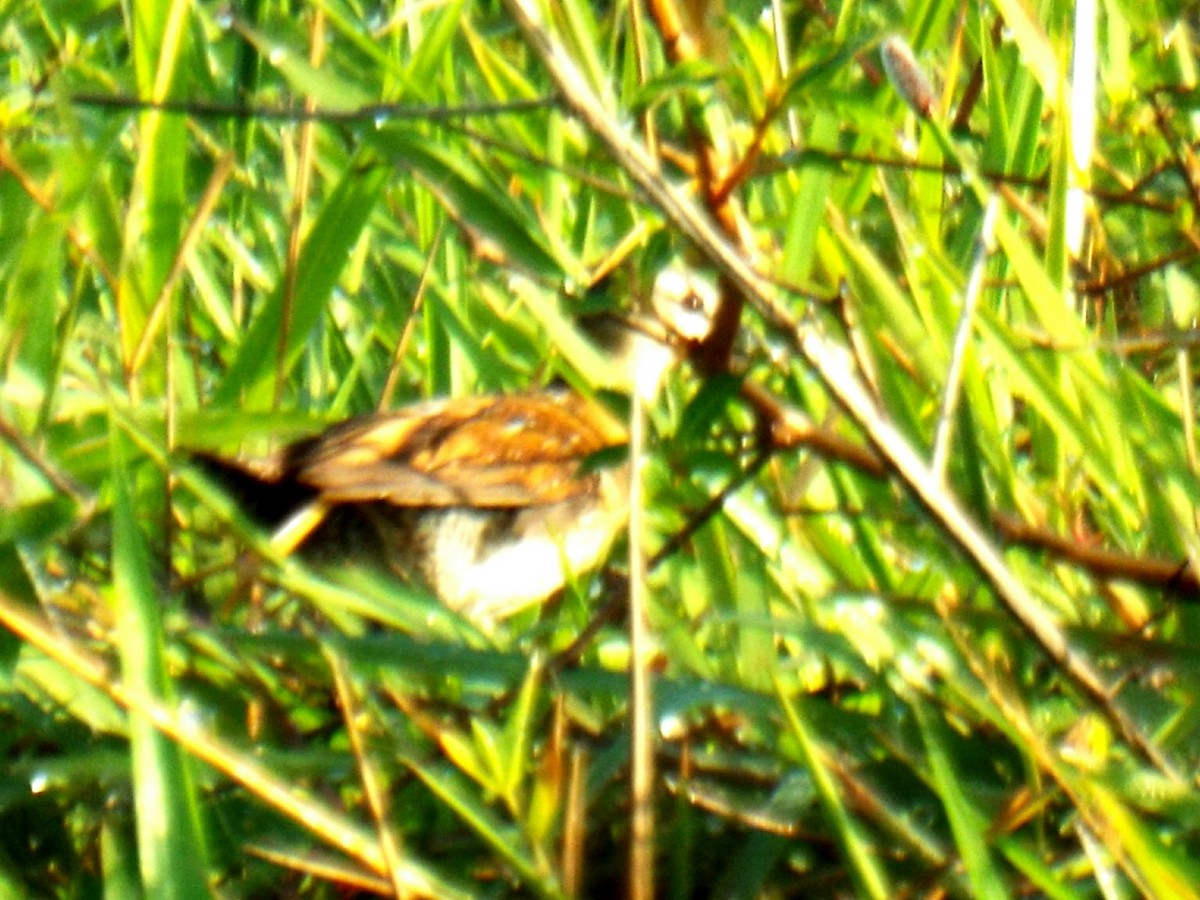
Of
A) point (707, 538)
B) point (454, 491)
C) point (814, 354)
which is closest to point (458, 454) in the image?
point (454, 491)

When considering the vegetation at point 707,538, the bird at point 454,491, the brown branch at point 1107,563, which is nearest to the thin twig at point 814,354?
the vegetation at point 707,538

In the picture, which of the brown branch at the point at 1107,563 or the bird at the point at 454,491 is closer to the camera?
the brown branch at the point at 1107,563

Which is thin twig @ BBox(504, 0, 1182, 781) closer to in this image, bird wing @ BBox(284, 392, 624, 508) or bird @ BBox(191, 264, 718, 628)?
bird @ BBox(191, 264, 718, 628)

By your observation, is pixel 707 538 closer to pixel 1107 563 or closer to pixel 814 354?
pixel 1107 563

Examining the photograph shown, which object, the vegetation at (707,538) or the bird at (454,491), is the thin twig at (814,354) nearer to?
the vegetation at (707,538)

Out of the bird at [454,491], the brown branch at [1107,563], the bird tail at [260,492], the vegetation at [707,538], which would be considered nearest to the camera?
the vegetation at [707,538]

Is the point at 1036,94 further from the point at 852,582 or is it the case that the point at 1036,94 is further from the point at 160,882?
the point at 160,882

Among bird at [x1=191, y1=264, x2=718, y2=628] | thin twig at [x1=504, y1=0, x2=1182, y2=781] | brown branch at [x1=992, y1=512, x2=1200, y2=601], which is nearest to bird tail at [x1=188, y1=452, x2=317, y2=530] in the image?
bird at [x1=191, y1=264, x2=718, y2=628]

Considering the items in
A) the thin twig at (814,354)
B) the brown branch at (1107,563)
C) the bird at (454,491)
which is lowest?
the bird at (454,491)
